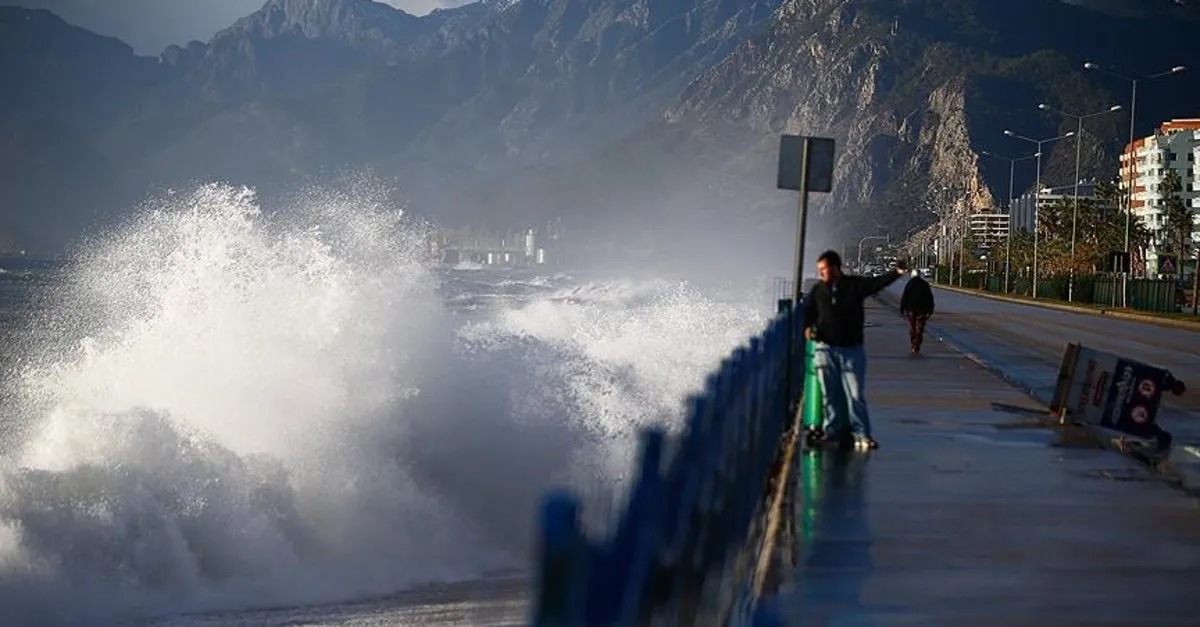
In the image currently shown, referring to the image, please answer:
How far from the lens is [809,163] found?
1677 centimetres

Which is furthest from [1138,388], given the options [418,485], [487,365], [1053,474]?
[487,365]

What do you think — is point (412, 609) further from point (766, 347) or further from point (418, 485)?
point (418, 485)

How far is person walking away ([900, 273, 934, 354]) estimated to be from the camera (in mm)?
31922

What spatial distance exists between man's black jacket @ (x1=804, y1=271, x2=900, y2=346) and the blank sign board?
8.35ft

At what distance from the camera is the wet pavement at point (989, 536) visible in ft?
27.1

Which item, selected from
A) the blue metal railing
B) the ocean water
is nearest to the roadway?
the ocean water

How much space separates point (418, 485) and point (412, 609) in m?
6.96

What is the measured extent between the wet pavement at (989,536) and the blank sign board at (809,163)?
253cm

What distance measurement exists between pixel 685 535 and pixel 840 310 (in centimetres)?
918

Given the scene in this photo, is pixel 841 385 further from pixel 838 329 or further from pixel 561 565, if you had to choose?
pixel 561 565

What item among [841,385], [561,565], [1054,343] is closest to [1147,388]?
[841,385]

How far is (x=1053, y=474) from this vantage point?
44.5 feet

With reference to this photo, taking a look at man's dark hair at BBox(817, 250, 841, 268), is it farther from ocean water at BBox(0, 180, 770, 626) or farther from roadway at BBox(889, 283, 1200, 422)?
roadway at BBox(889, 283, 1200, 422)

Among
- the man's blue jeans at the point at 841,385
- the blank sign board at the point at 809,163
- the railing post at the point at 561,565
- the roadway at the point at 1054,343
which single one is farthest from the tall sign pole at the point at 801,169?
the railing post at the point at 561,565
